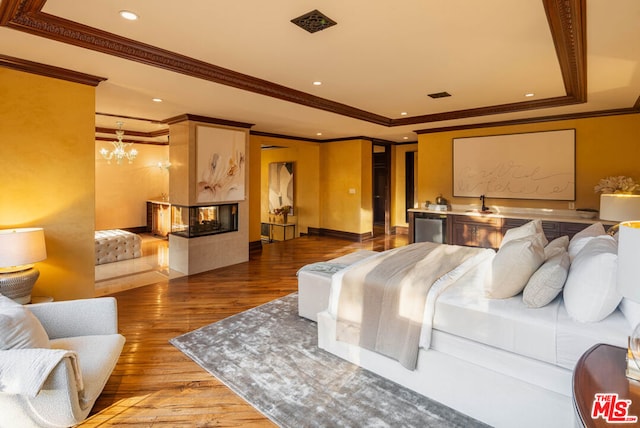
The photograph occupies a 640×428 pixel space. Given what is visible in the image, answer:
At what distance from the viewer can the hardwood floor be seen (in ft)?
7.09

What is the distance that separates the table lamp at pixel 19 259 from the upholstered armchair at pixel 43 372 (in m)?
1.05

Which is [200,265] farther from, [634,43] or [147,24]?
[634,43]

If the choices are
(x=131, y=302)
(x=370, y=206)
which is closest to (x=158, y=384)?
(x=131, y=302)

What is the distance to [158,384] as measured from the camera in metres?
2.48

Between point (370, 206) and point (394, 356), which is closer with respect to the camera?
point (394, 356)

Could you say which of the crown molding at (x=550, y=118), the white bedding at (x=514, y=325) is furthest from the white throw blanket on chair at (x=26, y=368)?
the crown molding at (x=550, y=118)

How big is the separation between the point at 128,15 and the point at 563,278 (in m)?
3.32

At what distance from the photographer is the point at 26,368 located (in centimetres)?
164

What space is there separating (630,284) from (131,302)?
461 centimetres

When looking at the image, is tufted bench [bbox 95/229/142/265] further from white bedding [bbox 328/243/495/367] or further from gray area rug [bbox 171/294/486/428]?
white bedding [bbox 328/243/495/367]

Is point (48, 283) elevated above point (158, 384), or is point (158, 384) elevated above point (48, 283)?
point (48, 283)

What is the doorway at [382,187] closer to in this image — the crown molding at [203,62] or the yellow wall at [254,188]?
the yellow wall at [254,188]

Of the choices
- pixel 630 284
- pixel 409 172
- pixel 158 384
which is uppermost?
pixel 409 172

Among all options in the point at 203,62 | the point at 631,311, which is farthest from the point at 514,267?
the point at 203,62
